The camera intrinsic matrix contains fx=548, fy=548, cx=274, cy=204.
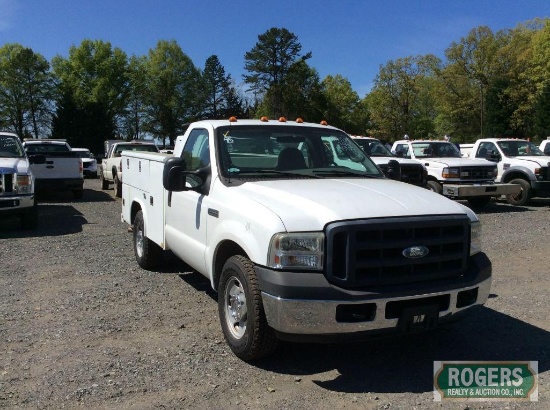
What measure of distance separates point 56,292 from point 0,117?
2454 inches

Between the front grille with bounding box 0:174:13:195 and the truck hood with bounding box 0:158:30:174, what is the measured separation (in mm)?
96

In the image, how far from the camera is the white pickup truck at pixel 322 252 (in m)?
3.72

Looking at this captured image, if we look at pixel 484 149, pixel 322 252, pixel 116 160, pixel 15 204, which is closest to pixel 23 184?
pixel 15 204

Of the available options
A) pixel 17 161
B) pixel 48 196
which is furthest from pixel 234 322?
pixel 48 196

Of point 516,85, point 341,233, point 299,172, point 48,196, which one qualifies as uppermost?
point 516,85

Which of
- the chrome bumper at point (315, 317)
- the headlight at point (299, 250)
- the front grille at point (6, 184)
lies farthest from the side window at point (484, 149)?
the headlight at point (299, 250)

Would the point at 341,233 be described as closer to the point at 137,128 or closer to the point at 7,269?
the point at 7,269

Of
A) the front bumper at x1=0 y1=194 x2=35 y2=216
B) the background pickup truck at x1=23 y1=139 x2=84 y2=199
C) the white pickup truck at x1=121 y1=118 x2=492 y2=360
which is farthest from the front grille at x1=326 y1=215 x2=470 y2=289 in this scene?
the background pickup truck at x1=23 y1=139 x2=84 y2=199

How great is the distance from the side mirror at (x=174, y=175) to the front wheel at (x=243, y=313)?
3.31ft

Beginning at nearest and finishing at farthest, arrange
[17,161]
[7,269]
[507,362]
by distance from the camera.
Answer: [507,362]
[7,269]
[17,161]

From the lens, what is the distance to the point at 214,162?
200 inches

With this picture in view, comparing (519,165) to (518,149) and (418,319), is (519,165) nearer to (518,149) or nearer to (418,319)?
(518,149)

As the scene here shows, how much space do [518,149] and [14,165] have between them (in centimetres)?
1332

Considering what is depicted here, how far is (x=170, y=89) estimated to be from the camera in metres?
71.2
